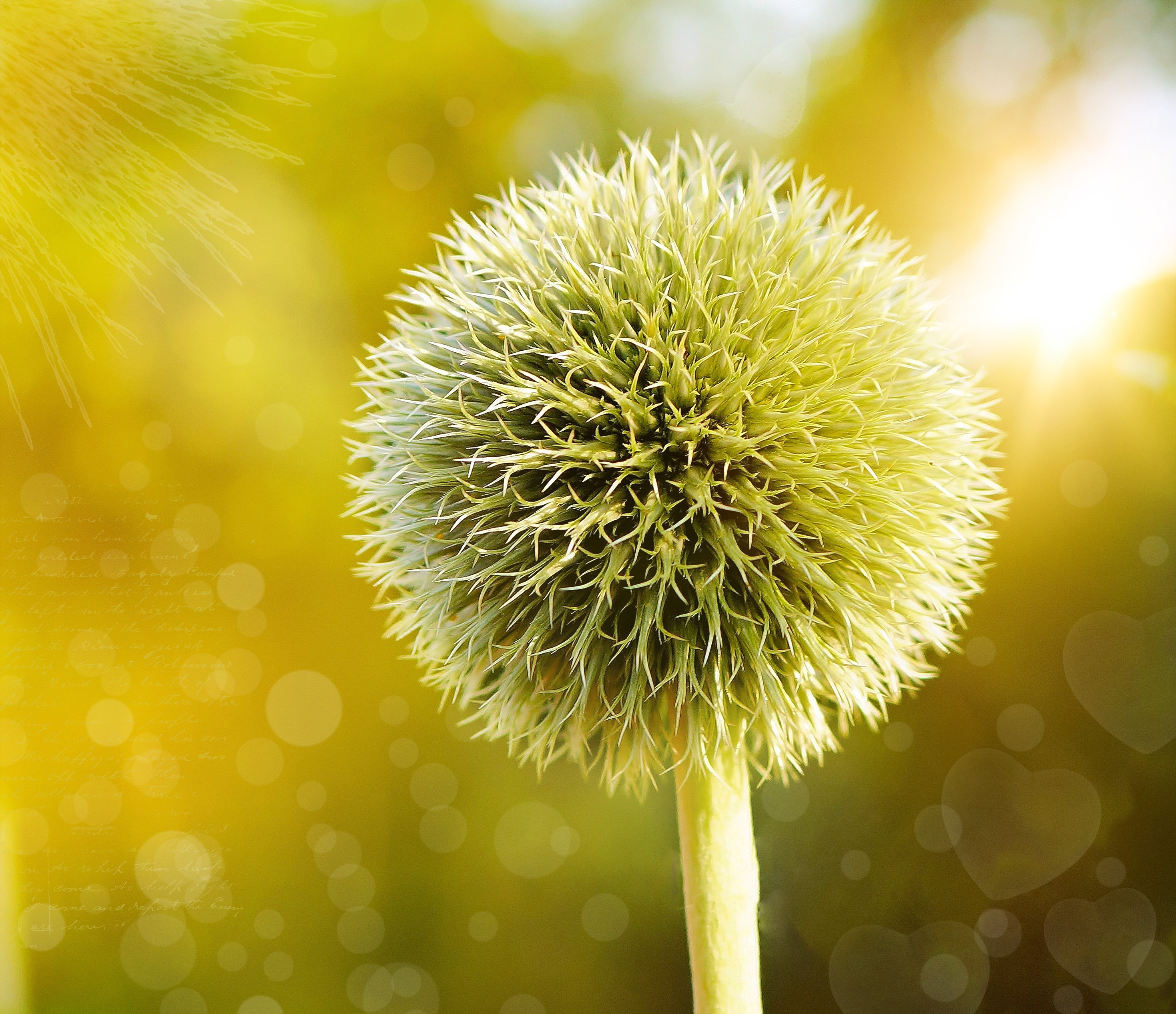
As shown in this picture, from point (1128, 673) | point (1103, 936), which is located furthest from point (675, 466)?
point (1103, 936)

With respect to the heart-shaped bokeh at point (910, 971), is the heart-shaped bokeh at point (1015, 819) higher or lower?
higher

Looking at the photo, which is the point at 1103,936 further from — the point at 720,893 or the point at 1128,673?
the point at 720,893

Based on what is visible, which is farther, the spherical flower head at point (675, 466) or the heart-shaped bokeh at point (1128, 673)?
the heart-shaped bokeh at point (1128, 673)

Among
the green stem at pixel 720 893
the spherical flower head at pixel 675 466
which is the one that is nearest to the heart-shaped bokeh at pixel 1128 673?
the spherical flower head at pixel 675 466

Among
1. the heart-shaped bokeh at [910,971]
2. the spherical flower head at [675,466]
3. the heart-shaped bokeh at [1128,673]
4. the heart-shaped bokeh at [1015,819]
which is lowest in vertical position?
the heart-shaped bokeh at [910,971]

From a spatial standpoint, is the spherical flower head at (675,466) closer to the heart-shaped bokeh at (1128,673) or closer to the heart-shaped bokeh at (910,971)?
the heart-shaped bokeh at (1128,673)

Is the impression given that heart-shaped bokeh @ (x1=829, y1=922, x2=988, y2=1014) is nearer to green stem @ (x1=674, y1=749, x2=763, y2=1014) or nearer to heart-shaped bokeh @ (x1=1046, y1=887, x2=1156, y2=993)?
heart-shaped bokeh @ (x1=1046, y1=887, x2=1156, y2=993)
